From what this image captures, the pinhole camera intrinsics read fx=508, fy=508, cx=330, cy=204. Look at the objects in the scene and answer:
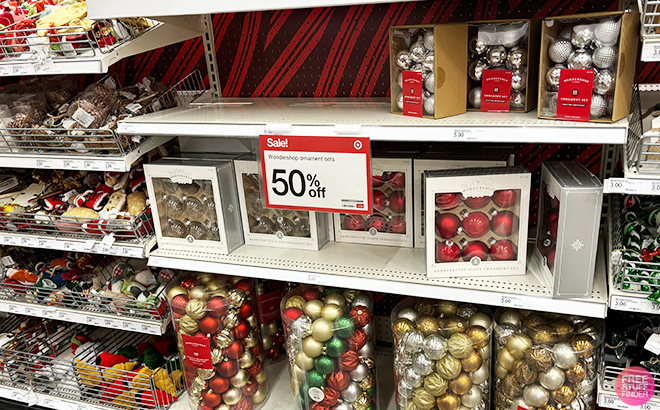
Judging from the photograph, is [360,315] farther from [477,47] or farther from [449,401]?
[477,47]

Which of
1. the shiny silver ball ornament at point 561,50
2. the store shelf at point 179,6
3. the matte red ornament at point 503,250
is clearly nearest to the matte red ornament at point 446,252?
the matte red ornament at point 503,250

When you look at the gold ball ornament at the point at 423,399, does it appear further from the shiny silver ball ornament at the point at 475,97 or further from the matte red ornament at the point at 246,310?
the shiny silver ball ornament at the point at 475,97

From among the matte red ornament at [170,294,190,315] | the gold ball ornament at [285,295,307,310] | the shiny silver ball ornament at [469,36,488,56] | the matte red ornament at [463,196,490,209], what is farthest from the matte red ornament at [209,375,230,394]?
the shiny silver ball ornament at [469,36,488,56]

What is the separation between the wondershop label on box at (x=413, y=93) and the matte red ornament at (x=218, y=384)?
123 centimetres

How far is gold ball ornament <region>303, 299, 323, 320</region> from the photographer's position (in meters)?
1.79

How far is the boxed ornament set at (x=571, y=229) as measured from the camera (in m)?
1.34

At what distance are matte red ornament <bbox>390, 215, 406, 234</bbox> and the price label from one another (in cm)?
27

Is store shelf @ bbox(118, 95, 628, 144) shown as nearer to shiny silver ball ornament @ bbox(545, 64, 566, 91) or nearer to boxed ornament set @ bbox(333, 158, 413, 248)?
shiny silver ball ornament @ bbox(545, 64, 566, 91)

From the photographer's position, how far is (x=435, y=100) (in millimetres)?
1421

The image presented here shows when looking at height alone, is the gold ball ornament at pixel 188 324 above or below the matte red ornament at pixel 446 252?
below

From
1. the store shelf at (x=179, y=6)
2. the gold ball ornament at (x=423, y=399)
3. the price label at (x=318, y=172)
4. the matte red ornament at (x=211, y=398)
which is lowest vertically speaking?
the matte red ornament at (x=211, y=398)

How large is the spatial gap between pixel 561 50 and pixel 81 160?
1.64 meters

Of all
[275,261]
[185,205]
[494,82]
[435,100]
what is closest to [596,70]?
[494,82]

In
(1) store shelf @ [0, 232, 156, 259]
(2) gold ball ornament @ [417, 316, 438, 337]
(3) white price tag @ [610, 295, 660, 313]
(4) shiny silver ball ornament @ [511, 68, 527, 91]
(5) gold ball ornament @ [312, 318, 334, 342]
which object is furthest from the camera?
(1) store shelf @ [0, 232, 156, 259]
